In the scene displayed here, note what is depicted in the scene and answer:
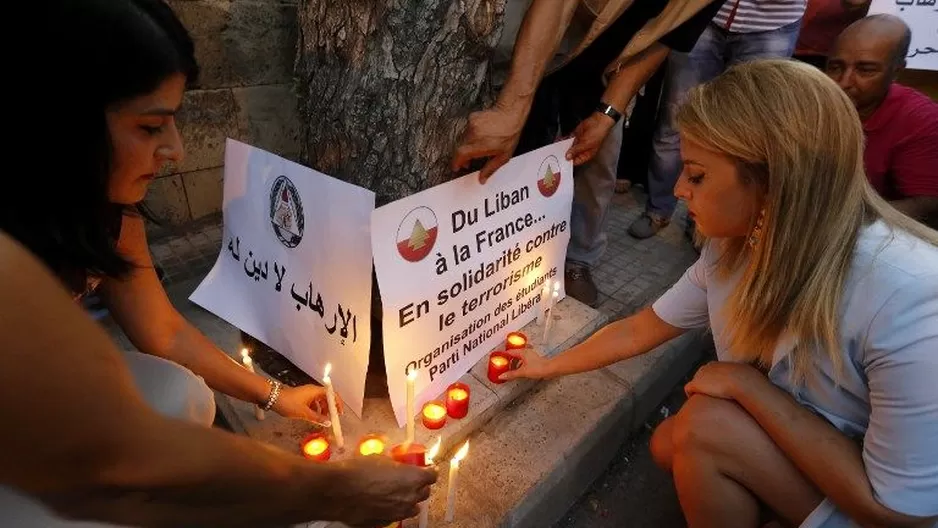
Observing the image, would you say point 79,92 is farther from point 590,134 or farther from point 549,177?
point 590,134

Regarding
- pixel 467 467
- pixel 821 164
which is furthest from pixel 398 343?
pixel 821 164

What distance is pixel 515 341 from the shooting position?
94.6 inches

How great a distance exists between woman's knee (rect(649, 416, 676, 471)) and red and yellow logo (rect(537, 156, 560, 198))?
107 cm

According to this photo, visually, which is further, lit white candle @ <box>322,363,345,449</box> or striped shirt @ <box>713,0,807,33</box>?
striped shirt @ <box>713,0,807,33</box>

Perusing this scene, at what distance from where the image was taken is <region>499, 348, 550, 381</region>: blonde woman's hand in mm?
2197

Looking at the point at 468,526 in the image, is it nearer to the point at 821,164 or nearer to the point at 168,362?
the point at 168,362

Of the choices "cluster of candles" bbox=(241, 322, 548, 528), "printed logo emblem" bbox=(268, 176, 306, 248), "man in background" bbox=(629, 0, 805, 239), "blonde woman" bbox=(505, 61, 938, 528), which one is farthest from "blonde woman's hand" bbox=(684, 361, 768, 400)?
"man in background" bbox=(629, 0, 805, 239)

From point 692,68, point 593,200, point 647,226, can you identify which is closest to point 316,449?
point 593,200

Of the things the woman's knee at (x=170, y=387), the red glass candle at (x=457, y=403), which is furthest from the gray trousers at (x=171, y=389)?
the red glass candle at (x=457, y=403)

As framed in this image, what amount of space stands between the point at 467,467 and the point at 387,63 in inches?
58.6

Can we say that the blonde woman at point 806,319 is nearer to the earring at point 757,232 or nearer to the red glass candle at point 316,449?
the earring at point 757,232

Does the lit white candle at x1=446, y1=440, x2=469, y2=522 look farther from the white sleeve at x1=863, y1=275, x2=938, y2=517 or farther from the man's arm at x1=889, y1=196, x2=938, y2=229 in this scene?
the man's arm at x1=889, y1=196, x2=938, y2=229

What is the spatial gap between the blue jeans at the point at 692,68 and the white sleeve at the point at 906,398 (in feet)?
7.76

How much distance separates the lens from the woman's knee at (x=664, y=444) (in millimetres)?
1903
